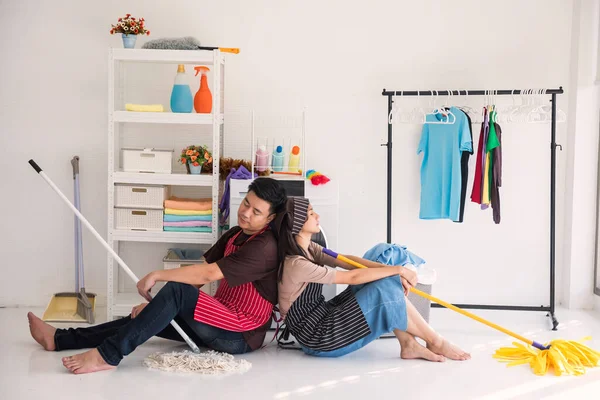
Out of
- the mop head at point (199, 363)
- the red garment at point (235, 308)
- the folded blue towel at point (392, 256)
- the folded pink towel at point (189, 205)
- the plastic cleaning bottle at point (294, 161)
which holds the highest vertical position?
the plastic cleaning bottle at point (294, 161)

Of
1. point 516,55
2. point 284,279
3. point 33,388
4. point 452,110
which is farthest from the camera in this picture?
point 516,55

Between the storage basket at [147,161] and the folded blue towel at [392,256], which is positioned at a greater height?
the storage basket at [147,161]

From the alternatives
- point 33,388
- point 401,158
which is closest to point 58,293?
point 33,388

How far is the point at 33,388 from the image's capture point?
124 inches

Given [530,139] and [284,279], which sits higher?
[530,139]

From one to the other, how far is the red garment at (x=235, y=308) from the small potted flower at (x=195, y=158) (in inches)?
34.8

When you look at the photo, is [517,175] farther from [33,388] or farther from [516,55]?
[33,388]

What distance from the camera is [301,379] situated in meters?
3.37

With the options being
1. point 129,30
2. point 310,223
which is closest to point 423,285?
point 310,223

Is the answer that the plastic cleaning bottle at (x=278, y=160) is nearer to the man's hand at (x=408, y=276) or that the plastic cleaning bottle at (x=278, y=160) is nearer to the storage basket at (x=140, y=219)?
the storage basket at (x=140, y=219)

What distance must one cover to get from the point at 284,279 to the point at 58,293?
5.64 ft

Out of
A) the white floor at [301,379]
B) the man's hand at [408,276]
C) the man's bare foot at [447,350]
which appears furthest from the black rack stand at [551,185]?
the man's hand at [408,276]

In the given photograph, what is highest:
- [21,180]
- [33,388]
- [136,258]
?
[21,180]

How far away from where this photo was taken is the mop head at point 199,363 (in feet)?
11.2
